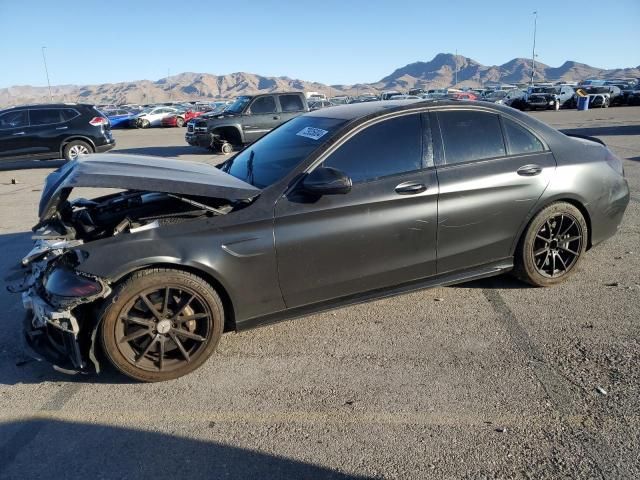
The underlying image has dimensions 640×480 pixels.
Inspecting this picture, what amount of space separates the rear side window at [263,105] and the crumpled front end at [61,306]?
12.6 m

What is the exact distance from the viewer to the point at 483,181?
3996 mm

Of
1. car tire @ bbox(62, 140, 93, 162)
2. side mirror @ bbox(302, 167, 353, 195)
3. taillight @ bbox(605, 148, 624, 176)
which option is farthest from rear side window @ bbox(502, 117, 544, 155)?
car tire @ bbox(62, 140, 93, 162)

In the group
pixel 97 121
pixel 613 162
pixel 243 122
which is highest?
pixel 97 121

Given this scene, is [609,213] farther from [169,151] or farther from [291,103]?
[169,151]

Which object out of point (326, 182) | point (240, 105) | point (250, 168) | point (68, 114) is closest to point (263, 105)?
point (240, 105)

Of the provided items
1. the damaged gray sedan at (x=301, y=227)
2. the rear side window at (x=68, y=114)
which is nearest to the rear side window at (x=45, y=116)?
the rear side window at (x=68, y=114)

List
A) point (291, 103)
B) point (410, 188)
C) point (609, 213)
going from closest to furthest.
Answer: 1. point (410, 188)
2. point (609, 213)
3. point (291, 103)

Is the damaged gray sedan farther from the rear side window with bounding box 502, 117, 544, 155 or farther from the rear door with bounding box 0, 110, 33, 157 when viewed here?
the rear door with bounding box 0, 110, 33, 157

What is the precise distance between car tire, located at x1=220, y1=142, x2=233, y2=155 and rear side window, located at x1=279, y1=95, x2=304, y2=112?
2077 mm

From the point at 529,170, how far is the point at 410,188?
3.98ft

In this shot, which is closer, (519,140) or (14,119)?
(519,140)

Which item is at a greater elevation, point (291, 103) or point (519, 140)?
point (291, 103)

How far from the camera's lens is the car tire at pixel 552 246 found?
427cm

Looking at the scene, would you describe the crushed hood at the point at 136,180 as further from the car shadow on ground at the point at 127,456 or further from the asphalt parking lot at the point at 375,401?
the car shadow on ground at the point at 127,456
